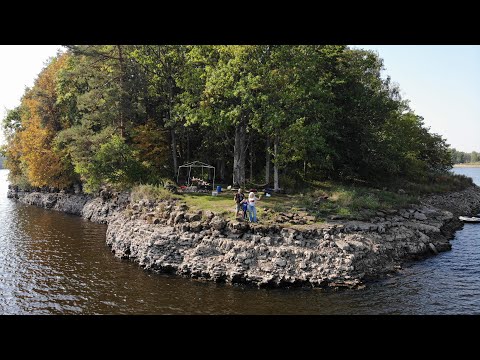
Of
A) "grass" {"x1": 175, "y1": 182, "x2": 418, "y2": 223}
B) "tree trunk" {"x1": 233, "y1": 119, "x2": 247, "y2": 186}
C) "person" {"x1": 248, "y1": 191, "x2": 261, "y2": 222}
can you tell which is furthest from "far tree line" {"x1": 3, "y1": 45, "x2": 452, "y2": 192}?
"person" {"x1": 248, "y1": 191, "x2": 261, "y2": 222}

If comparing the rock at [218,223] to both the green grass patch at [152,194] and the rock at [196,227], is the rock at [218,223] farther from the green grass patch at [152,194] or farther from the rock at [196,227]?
the green grass patch at [152,194]

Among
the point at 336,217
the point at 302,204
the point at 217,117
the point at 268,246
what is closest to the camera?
the point at 268,246

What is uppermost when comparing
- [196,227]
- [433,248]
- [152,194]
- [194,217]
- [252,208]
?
[152,194]

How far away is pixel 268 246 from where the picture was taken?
19219 millimetres

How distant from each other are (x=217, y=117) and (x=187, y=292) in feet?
54.0

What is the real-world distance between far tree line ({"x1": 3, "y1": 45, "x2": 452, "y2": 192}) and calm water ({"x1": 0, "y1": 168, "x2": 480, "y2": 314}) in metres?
12.8

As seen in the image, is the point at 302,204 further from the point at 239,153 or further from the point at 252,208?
the point at 239,153

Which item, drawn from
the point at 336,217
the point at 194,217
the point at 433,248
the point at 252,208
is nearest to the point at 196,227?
the point at 194,217

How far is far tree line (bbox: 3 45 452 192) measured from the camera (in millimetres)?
28562

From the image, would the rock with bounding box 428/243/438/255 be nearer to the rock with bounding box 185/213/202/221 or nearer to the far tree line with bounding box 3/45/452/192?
the far tree line with bounding box 3/45/452/192
